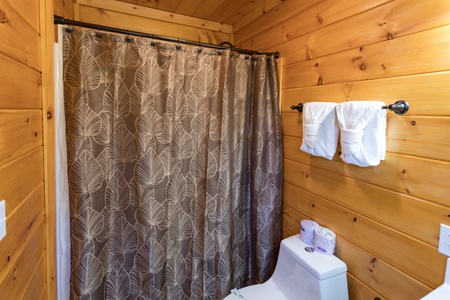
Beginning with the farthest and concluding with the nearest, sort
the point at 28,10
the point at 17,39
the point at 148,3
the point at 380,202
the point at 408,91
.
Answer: the point at 148,3, the point at 380,202, the point at 408,91, the point at 28,10, the point at 17,39

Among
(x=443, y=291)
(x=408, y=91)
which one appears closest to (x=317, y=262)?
(x=443, y=291)

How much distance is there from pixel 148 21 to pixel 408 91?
199 cm

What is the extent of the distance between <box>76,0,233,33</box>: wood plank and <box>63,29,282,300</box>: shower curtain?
0.81 metres

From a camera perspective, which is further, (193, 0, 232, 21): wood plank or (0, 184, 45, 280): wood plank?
(193, 0, 232, 21): wood plank

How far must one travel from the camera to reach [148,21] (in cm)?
212

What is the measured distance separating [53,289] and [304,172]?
1.53 meters

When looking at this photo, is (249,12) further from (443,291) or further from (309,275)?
(443,291)

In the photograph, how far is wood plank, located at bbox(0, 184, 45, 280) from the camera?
0.75 metres

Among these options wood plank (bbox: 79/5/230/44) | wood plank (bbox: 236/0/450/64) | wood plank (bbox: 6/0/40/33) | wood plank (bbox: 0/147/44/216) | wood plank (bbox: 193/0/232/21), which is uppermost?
wood plank (bbox: 193/0/232/21)

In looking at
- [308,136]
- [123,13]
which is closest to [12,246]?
[308,136]

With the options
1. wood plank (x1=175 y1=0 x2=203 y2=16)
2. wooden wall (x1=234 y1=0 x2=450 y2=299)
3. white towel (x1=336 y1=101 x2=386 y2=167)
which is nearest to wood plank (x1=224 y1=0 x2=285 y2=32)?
wooden wall (x1=234 y1=0 x2=450 y2=299)

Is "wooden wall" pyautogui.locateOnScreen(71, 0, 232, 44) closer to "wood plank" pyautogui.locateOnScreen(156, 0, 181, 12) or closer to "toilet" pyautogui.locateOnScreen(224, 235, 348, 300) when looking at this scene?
"wood plank" pyautogui.locateOnScreen(156, 0, 181, 12)

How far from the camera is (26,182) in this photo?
920 mm

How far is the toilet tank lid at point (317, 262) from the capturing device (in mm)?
1257
